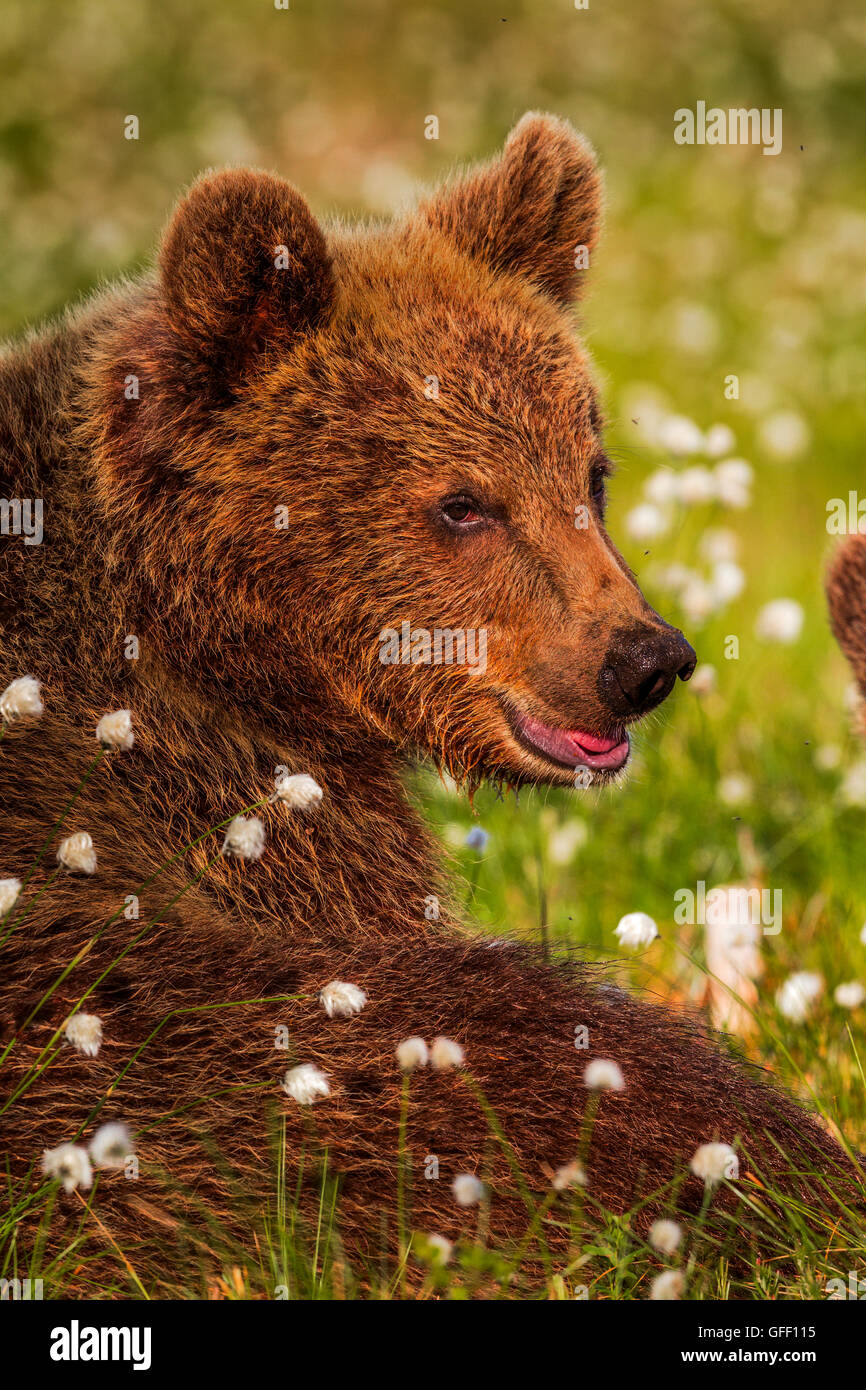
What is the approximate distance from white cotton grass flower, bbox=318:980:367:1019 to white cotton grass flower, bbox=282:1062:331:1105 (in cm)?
14

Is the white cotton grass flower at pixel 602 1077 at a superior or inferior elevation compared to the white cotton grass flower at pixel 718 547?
inferior

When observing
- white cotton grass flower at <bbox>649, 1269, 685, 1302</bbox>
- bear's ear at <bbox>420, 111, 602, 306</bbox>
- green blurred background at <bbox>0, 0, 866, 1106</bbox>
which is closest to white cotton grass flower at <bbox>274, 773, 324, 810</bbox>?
white cotton grass flower at <bbox>649, 1269, 685, 1302</bbox>

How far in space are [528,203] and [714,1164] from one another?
2.94 meters

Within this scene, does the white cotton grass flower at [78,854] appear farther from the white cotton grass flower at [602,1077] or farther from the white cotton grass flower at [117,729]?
the white cotton grass flower at [602,1077]

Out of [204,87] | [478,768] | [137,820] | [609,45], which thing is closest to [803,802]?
[478,768]

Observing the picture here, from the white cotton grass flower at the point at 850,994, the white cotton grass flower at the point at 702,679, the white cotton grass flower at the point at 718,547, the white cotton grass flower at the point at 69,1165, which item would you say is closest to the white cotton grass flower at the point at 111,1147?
the white cotton grass flower at the point at 69,1165

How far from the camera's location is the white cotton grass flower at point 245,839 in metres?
3.62

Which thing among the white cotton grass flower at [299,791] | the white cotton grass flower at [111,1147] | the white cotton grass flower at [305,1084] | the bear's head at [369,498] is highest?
the bear's head at [369,498]

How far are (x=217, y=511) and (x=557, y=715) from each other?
107cm

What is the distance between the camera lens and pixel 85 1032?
3.41 meters

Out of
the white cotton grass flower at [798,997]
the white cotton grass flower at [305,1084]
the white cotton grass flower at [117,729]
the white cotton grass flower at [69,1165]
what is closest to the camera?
the white cotton grass flower at [69,1165]

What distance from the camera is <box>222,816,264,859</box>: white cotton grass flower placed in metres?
3.62

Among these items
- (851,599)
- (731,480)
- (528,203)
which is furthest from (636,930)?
(731,480)

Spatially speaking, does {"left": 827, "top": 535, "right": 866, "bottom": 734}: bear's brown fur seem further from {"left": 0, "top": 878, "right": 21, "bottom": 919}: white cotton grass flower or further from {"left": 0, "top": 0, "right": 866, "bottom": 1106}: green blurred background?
{"left": 0, "top": 878, "right": 21, "bottom": 919}: white cotton grass flower
